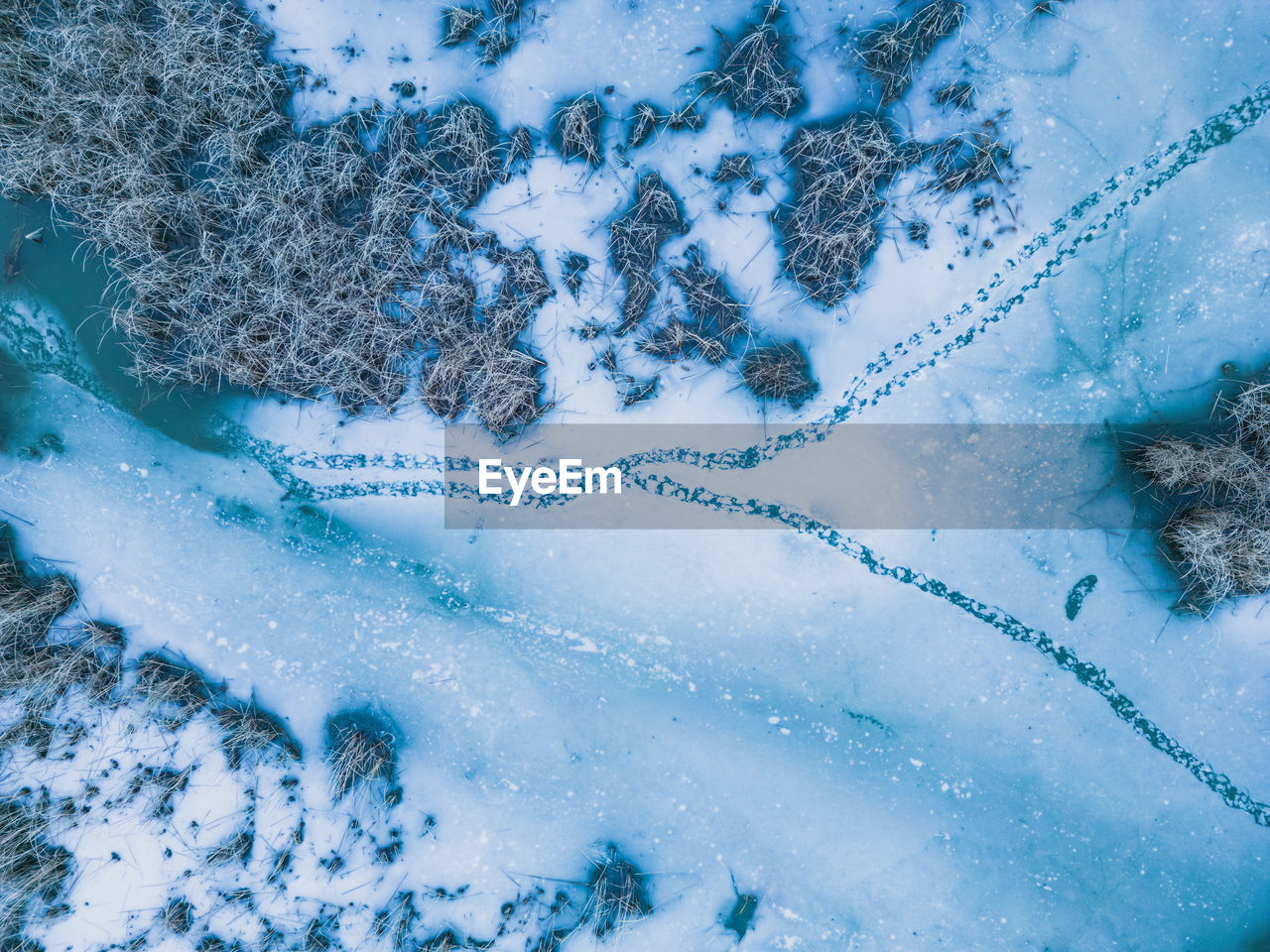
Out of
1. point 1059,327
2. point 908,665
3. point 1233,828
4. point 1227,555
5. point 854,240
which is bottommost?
point 1233,828

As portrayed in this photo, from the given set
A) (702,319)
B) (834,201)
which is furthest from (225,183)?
(834,201)

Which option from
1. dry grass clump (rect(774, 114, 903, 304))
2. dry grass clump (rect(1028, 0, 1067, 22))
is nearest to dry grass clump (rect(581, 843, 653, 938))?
dry grass clump (rect(774, 114, 903, 304))

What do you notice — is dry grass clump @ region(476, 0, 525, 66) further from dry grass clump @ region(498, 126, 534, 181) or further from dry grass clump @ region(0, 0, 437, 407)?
dry grass clump @ region(0, 0, 437, 407)

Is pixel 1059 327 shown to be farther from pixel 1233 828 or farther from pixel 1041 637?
pixel 1233 828

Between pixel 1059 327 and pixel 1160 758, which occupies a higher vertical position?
pixel 1059 327

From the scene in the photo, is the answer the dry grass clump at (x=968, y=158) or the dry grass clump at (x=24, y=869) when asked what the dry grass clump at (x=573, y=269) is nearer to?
the dry grass clump at (x=968, y=158)

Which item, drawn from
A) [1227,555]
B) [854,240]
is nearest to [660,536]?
[854,240]
